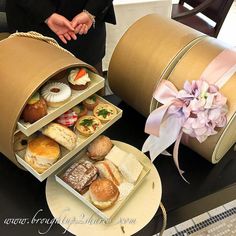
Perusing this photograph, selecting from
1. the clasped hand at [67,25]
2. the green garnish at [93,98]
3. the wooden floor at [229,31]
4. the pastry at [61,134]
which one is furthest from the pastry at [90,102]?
the wooden floor at [229,31]

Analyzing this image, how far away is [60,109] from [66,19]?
1.22ft

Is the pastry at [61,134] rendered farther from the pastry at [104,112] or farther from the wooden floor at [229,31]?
the wooden floor at [229,31]

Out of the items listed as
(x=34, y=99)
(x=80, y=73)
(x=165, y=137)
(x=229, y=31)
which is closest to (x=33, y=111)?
(x=34, y=99)

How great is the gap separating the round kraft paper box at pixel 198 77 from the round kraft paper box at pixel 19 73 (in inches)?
8.5

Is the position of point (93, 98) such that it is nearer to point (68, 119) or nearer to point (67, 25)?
point (68, 119)

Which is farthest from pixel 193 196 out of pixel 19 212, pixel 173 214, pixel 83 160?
pixel 19 212

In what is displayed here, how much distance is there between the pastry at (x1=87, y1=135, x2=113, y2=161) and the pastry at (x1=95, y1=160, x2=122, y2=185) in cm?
2

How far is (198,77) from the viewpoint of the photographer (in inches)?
25.2

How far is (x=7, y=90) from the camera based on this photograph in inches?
21.6

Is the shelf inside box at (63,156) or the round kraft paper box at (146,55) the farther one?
the round kraft paper box at (146,55)

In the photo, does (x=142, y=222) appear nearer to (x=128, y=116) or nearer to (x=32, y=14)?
(x=128, y=116)

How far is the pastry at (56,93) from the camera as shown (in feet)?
1.90

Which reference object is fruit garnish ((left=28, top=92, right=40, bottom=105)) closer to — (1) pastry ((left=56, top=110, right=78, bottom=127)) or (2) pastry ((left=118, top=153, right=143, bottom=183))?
(1) pastry ((left=56, top=110, right=78, bottom=127))

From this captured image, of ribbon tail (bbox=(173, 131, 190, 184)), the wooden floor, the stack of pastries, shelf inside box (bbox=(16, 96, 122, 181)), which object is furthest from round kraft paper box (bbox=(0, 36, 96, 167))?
the wooden floor
